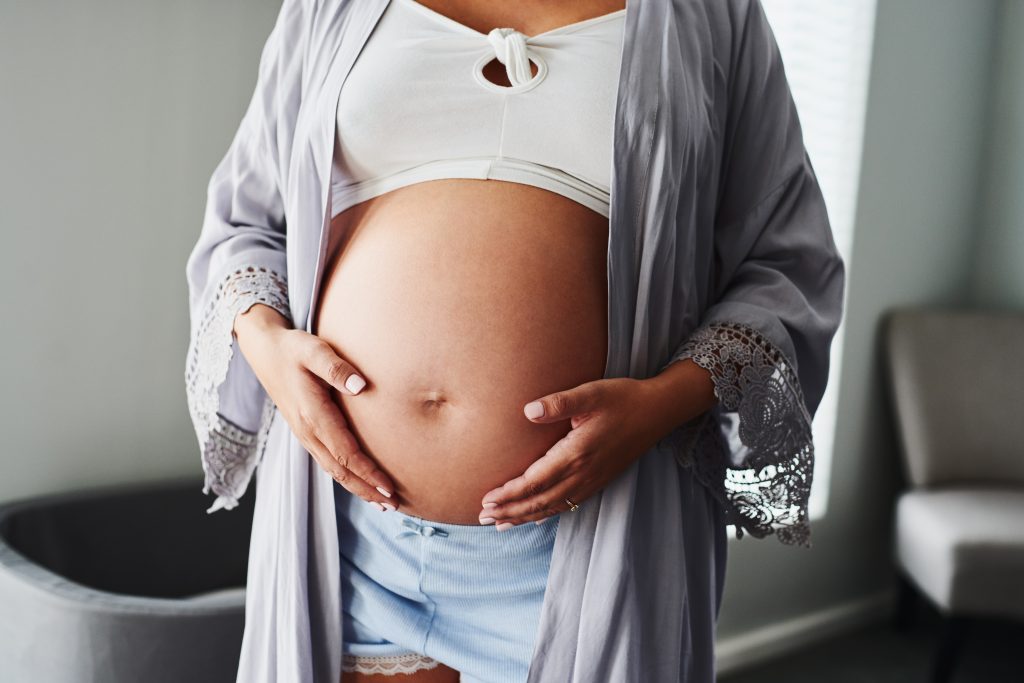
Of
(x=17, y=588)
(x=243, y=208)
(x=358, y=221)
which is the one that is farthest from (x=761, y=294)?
(x=17, y=588)

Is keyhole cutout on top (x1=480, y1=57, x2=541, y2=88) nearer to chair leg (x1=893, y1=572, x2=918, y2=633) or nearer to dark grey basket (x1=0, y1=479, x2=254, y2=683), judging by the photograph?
dark grey basket (x1=0, y1=479, x2=254, y2=683)

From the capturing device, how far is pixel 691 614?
0.89 meters

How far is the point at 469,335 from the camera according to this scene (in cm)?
79

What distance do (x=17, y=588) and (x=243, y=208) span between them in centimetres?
69

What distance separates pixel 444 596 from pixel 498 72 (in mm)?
508

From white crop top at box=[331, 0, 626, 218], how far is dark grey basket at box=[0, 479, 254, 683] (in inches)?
28.6

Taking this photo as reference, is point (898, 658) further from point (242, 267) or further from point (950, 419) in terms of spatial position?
point (242, 267)

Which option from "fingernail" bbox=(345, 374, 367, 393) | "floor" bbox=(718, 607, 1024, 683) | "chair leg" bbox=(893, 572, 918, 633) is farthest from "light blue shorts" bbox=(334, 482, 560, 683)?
"chair leg" bbox=(893, 572, 918, 633)

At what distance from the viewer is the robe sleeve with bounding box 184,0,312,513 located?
0.91 m

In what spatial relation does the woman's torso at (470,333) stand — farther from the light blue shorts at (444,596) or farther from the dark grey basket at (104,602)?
the dark grey basket at (104,602)

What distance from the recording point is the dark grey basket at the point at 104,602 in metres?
1.18

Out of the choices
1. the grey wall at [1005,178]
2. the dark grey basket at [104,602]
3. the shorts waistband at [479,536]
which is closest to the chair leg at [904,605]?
the grey wall at [1005,178]

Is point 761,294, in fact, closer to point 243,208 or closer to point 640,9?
point 640,9

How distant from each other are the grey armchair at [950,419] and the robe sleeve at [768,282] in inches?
57.6
